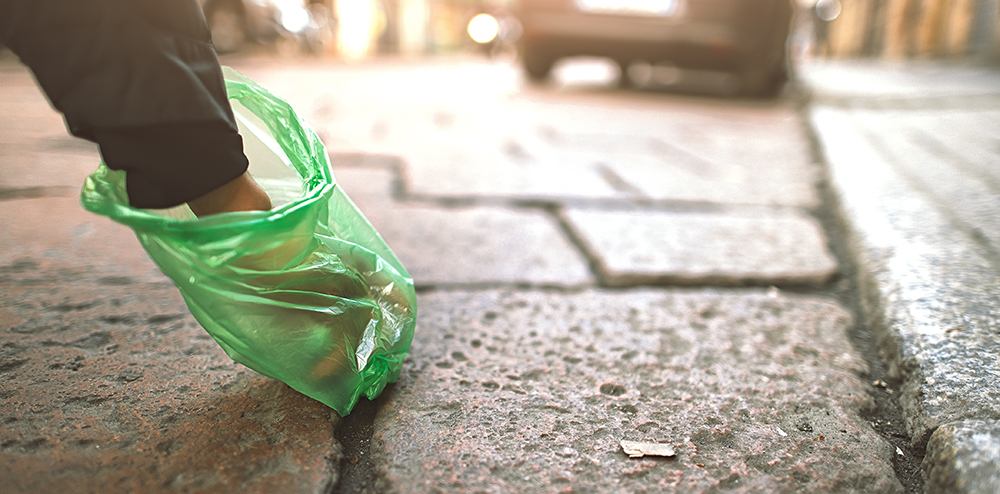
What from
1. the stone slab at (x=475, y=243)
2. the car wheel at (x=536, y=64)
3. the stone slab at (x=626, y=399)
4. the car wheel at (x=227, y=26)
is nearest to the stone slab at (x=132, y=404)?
the stone slab at (x=626, y=399)

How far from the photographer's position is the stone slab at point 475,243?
45.3 inches

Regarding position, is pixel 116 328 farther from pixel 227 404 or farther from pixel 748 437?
pixel 748 437

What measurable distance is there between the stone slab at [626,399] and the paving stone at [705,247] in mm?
104

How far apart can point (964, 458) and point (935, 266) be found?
55 cm

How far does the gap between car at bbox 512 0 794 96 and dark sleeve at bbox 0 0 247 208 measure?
3.52 metres

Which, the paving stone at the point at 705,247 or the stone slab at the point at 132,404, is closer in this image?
the stone slab at the point at 132,404

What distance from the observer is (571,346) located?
888 mm

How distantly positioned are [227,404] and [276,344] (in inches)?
4.6

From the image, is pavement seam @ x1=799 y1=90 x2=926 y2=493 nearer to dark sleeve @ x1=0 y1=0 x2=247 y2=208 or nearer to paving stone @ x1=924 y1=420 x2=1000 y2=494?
paving stone @ x1=924 y1=420 x2=1000 y2=494

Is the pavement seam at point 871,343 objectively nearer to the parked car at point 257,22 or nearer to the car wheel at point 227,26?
the parked car at point 257,22

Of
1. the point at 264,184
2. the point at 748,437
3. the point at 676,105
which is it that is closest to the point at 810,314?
the point at 748,437

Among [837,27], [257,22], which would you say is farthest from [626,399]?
[837,27]

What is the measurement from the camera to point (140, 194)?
0.57 m

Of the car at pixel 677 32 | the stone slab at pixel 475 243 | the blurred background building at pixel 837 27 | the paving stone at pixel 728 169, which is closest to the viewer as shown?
the stone slab at pixel 475 243
